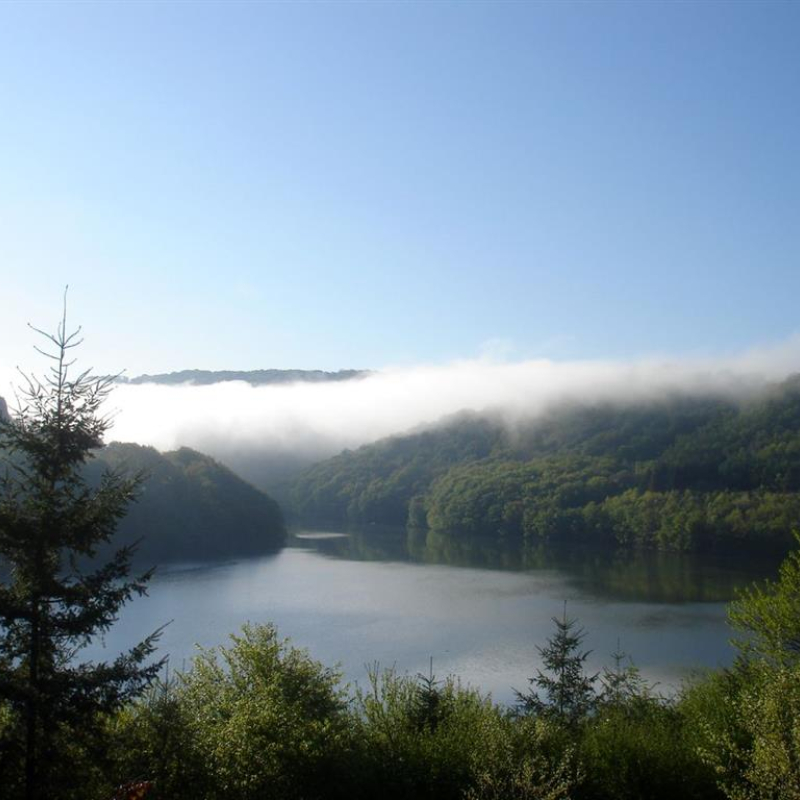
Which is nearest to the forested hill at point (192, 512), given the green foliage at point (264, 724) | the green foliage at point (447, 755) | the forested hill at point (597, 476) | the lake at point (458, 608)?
the lake at point (458, 608)

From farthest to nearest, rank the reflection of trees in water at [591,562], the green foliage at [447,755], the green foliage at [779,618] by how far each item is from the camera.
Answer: the reflection of trees in water at [591,562]
the green foliage at [779,618]
the green foliage at [447,755]

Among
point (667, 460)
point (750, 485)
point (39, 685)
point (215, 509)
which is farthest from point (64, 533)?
point (667, 460)

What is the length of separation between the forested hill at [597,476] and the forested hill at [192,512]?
30303 mm

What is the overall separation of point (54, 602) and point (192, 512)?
62.6 meters

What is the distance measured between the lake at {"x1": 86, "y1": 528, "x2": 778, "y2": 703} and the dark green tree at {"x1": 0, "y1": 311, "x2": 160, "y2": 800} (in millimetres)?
10186

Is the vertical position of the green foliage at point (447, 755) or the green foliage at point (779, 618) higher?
the green foliage at point (779, 618)

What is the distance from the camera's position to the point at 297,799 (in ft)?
36.1

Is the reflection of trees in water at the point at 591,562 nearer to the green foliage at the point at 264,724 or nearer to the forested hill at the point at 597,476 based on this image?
the forested hill at the point at 597,476

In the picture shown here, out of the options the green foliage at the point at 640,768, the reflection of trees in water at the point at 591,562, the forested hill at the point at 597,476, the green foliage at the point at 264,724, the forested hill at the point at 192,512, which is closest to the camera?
the green foliage at the point at 264,724

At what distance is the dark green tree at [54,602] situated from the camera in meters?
8.66

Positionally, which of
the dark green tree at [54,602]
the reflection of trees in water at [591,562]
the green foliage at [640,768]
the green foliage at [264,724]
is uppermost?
the dark green tree at [54,602]

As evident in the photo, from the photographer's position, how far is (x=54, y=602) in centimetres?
916

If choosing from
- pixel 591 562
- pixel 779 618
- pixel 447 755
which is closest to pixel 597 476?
pixel 591 562

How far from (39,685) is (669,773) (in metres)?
8.98
